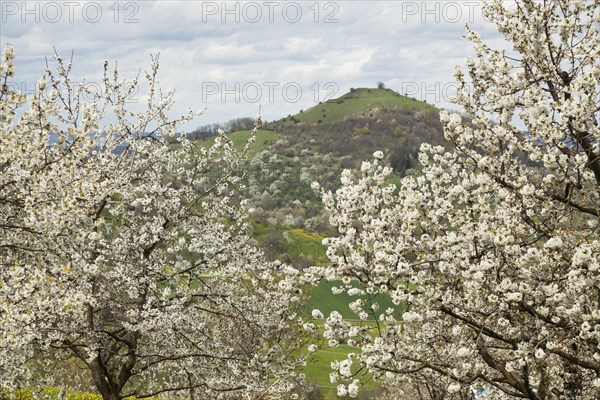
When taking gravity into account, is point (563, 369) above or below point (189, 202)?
below

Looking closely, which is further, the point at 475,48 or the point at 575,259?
the point at 475,48

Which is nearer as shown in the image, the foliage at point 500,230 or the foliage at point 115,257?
the foliage at point 500,230

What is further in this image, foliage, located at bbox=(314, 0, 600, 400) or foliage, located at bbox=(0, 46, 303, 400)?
foliage, located at bbox=(0, 46, 303, 400)

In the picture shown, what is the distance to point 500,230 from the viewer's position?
7.62 metres

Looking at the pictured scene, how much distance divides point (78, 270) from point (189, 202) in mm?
5763

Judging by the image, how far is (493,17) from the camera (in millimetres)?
9695

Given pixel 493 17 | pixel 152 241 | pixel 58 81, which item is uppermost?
pixel 493 17

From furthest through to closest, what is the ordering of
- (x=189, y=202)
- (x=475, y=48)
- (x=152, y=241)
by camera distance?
1. (x=189, y=202)
2. (x=152, y=241)
3. (x=475, y=48)

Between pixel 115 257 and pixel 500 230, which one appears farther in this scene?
pixel 115 257

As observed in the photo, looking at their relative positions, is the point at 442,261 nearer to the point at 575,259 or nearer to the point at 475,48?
the point at 575,259

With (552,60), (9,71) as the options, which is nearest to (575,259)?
(552,60)

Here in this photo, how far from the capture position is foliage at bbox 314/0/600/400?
25.8ft

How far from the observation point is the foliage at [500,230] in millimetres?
7867

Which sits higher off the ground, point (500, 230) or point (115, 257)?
point (500, 230)
